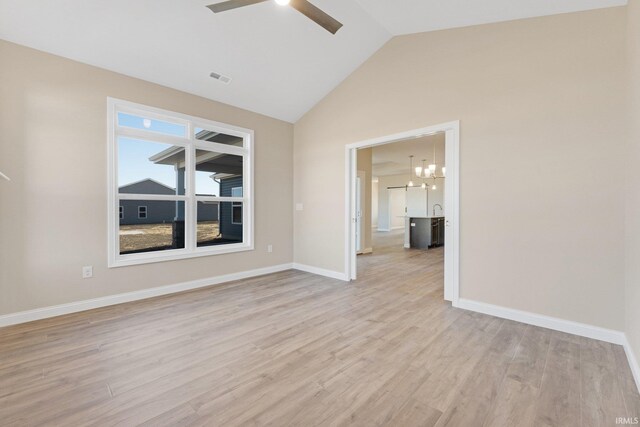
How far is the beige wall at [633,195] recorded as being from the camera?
201cm

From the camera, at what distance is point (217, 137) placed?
455cm

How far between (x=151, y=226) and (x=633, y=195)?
5.16 metres

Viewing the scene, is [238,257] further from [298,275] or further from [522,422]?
[522,422]

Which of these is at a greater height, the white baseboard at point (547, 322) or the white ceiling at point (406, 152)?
the white ceiling at point (406, 152)

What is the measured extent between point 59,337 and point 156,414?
5.78 feet

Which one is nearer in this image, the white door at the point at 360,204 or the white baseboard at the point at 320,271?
the white baseboard at the point at 320,271

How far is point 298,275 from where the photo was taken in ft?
16.1

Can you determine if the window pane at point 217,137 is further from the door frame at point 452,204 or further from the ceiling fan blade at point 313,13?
the door frame at point 452,204

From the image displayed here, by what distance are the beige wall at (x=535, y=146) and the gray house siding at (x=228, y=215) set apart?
2833 millimetres

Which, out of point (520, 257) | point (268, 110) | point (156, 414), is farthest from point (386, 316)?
point (268, 110)

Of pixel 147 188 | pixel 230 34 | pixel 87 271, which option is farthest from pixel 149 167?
pixel 230 34

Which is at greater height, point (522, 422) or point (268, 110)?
point (268, 110)

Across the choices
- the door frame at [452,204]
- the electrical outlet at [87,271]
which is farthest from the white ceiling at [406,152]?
the electrical outlet at [87,271]

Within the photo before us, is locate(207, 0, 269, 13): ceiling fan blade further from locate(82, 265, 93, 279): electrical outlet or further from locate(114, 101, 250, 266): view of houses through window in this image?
locate(82, 265, 93, 279): electrical outlet
